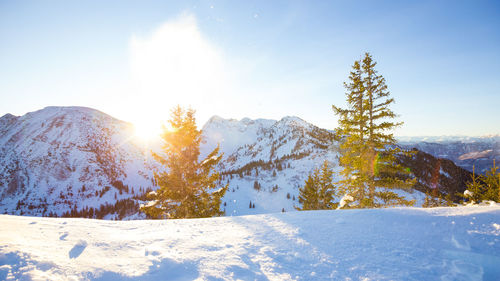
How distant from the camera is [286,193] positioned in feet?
368

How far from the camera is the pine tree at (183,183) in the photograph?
525 inches

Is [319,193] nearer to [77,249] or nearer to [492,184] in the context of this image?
[492,184]

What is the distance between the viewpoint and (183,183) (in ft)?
44.3

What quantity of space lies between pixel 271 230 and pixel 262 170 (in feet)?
532

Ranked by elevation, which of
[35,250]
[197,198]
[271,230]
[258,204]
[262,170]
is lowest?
[258,204]

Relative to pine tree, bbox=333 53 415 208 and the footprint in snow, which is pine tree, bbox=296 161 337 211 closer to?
pine tree, bbox=333 53 415 208

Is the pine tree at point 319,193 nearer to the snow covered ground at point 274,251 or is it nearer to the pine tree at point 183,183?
the pine tree at point 183,183

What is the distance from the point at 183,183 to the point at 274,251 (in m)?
11.3

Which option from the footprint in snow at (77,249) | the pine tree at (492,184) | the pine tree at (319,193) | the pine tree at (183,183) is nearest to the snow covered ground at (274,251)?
the footprint in snow at (77,249)

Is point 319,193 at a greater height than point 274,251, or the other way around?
point 274,251

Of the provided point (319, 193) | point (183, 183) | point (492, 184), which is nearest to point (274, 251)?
point (183, 183)

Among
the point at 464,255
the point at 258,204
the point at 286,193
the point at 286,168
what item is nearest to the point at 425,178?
the point at 286,168

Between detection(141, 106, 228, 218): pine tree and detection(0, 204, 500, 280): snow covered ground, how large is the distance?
29.7ft

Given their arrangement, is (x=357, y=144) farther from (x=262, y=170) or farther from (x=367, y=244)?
(x=262, y=170)
